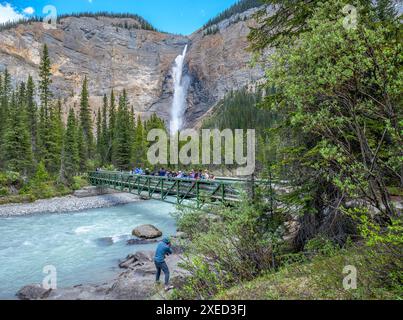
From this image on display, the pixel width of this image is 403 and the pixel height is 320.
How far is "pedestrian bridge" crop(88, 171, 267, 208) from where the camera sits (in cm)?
936

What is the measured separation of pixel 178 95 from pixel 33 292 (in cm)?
12901

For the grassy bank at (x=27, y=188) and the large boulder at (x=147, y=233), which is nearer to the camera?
the large boulder at (x=147, y=233)

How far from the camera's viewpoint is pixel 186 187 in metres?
19.3

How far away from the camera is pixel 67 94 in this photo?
405 feet

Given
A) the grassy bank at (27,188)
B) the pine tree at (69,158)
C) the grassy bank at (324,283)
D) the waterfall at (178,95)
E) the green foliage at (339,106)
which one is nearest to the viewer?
the green foliage at (339,106)

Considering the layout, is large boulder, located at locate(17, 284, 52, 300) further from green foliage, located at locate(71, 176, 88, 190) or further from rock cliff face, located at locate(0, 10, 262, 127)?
rock cliff face, located at locate(0, 10, 262, 127)

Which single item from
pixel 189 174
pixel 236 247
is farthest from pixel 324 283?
pixel 189 174

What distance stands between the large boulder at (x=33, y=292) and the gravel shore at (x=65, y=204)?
1893 cm

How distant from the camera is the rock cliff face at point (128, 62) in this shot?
406 ft
